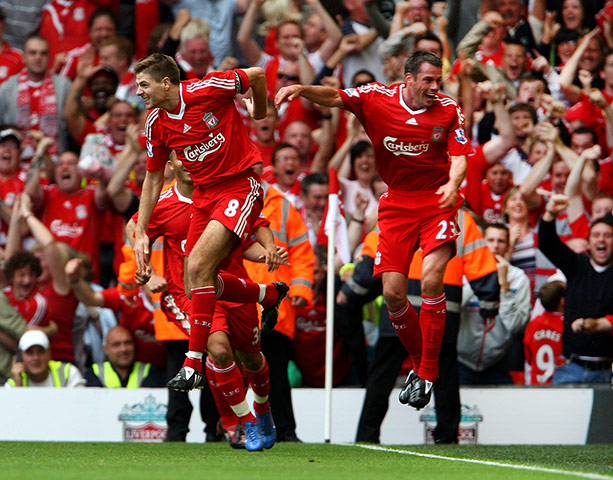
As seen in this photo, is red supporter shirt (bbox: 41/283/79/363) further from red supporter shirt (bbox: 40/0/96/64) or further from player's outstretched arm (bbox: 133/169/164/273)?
red supporter shirt (bbox: 40/0/96/64)

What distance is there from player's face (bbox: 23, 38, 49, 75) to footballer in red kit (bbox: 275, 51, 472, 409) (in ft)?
20.1

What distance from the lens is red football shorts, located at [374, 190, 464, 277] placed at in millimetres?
7746

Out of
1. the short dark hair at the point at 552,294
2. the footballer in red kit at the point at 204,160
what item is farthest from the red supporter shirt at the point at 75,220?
the short dark hair at the point at 552,294

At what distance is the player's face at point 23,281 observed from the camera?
1058cm

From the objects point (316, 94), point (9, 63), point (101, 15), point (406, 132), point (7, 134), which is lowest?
point (7, 134)

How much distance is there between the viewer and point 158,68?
7.24 m

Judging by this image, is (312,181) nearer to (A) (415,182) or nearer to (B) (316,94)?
(A) (415,182)

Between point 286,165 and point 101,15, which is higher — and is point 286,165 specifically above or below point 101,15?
below

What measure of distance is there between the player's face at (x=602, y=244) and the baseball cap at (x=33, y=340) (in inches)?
203

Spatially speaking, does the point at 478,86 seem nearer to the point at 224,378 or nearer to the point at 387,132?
the point at 387,132

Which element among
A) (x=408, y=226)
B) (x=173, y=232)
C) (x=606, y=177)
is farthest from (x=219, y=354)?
(x=606, y=177)

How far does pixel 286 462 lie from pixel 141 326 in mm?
4146

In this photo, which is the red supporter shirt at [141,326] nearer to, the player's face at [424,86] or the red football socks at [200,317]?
the red football socks at [200,317]

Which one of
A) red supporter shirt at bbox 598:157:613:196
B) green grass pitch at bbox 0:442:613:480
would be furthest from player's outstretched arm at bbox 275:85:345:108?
red supporter shirt at bbox 598:157:613:196
